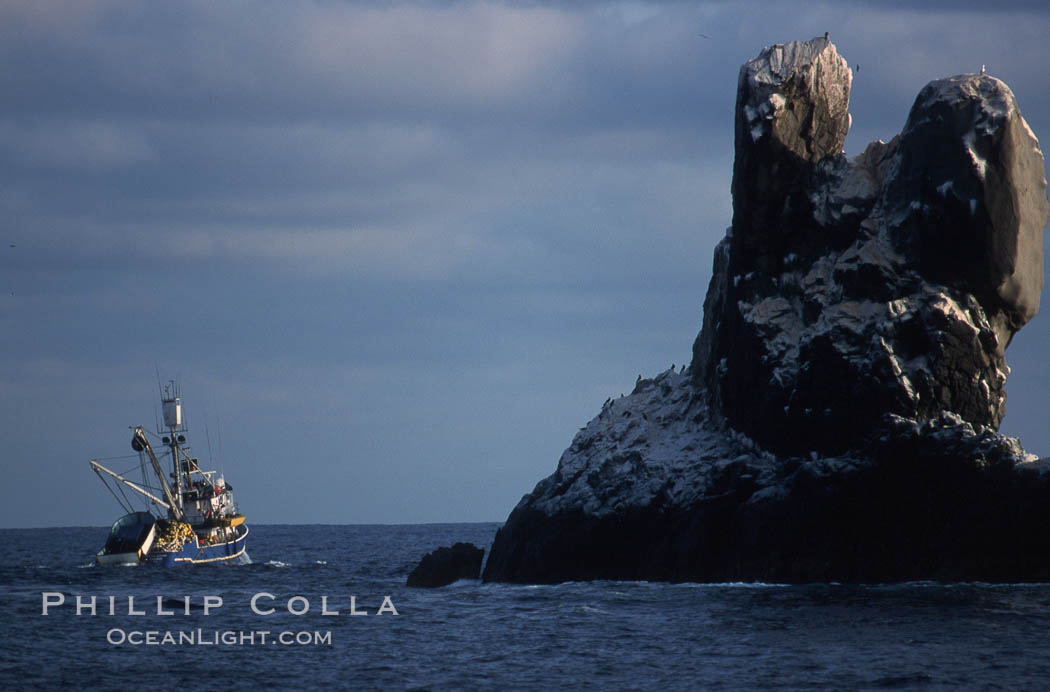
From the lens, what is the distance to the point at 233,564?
7981cm

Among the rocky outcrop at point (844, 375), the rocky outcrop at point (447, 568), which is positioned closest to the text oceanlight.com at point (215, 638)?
the rocky outcrop at point (844, 375)

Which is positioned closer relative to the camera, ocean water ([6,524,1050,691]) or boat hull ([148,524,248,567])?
ocean water ([6,524,1050,691])

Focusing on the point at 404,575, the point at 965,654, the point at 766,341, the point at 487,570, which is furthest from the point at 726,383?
the point at 404,575

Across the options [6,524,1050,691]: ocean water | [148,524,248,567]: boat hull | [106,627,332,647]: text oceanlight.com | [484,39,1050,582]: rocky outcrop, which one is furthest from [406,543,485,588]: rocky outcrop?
[148,524,248,567]: boat hull

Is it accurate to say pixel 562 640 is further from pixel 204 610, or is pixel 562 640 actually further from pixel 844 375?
pixel 844 375

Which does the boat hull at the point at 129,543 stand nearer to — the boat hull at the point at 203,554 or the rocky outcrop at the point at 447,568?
the boat hull at the point at 203,554

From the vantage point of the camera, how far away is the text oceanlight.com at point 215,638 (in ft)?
117

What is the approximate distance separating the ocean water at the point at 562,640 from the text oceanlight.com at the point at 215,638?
10cm

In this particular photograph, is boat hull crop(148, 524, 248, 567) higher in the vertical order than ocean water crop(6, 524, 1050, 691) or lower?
higher

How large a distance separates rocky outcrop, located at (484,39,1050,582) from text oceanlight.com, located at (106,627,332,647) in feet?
52.8

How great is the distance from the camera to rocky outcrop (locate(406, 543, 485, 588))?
192 ft

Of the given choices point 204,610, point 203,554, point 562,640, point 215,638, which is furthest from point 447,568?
point 203,554

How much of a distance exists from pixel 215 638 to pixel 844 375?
24404 mm

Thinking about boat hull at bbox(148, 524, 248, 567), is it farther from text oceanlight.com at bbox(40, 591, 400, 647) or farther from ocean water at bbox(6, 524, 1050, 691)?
ocean water at bbox(6, 524, 1050, 691)
